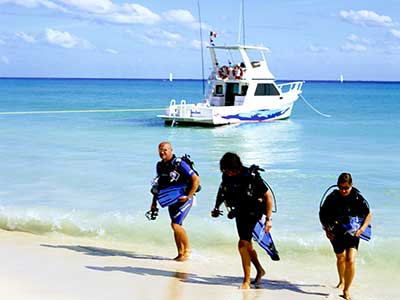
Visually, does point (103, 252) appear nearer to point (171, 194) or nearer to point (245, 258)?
point (171, 194)

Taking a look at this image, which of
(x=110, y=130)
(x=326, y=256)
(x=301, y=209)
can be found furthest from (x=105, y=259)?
(x=110, y=130)

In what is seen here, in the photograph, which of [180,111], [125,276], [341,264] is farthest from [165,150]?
[180,111]

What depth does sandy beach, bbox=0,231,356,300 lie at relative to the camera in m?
5.44

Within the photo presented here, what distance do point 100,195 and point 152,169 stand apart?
329cm

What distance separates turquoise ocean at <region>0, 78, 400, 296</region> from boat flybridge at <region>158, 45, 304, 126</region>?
1.69ft

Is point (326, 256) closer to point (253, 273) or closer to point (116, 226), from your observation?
point (253, 273)

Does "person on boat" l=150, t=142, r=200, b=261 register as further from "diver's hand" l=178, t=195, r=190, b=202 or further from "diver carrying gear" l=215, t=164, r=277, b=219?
"diver carrying gear" l=215, t=164, r=277, b=219

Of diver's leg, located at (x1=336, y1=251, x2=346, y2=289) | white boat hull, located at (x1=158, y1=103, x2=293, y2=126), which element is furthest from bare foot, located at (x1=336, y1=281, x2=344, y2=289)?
white boat hull, located at (x1=158, y1=103, x2=293, y2=126)

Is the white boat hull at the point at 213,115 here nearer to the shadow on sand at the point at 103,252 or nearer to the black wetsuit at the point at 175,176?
the shadow on sand at the point at 103,252

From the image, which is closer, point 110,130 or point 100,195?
point 100,195

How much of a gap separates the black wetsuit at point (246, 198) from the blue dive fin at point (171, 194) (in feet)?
2.47

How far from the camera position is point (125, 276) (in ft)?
19.5

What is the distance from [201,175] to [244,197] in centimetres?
757

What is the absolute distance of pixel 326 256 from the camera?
722 centimetres
